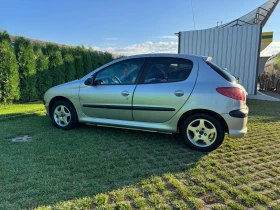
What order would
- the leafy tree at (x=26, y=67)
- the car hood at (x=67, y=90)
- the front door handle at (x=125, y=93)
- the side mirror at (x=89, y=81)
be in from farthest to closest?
the leafy tree at (x=26, y=67), the car hood at (x=67, y=90), the side mirror at (x=89, y=81), the front door handle at (x=125, y=93)

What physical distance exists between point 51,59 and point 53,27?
5.72 m

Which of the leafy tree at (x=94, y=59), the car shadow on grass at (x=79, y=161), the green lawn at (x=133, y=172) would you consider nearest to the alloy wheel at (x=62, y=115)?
the car shadow on grass at (x=79, y=161)

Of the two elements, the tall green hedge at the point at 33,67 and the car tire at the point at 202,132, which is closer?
the car tire at the point at 202,132

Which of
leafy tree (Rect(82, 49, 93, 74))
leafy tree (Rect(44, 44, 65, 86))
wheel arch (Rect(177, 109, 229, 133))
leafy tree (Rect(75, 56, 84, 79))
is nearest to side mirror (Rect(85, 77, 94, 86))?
wheel arch (Rect(177, 109, 229, 133))

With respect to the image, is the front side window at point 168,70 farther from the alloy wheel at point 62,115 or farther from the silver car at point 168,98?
the alloy wheel at point 62,115

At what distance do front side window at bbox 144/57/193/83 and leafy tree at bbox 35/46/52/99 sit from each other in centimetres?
634

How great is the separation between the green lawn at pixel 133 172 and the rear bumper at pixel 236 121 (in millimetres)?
388

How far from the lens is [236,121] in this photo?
3.37 m

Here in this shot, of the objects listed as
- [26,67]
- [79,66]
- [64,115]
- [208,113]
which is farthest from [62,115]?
[79,66]

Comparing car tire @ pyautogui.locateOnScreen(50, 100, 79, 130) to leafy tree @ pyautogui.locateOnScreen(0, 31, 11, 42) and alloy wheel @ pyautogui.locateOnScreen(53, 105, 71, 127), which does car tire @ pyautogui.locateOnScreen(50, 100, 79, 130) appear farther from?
leafy tree @ pyautogui.locateOnScreen(0, 31, 11, 42)

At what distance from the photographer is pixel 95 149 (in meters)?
3.59

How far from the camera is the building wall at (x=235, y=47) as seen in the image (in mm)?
10039

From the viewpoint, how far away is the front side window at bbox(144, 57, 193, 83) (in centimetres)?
368

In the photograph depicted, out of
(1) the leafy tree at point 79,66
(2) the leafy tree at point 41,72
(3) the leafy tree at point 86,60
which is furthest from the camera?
(3) the leafy tree at point 86,60
